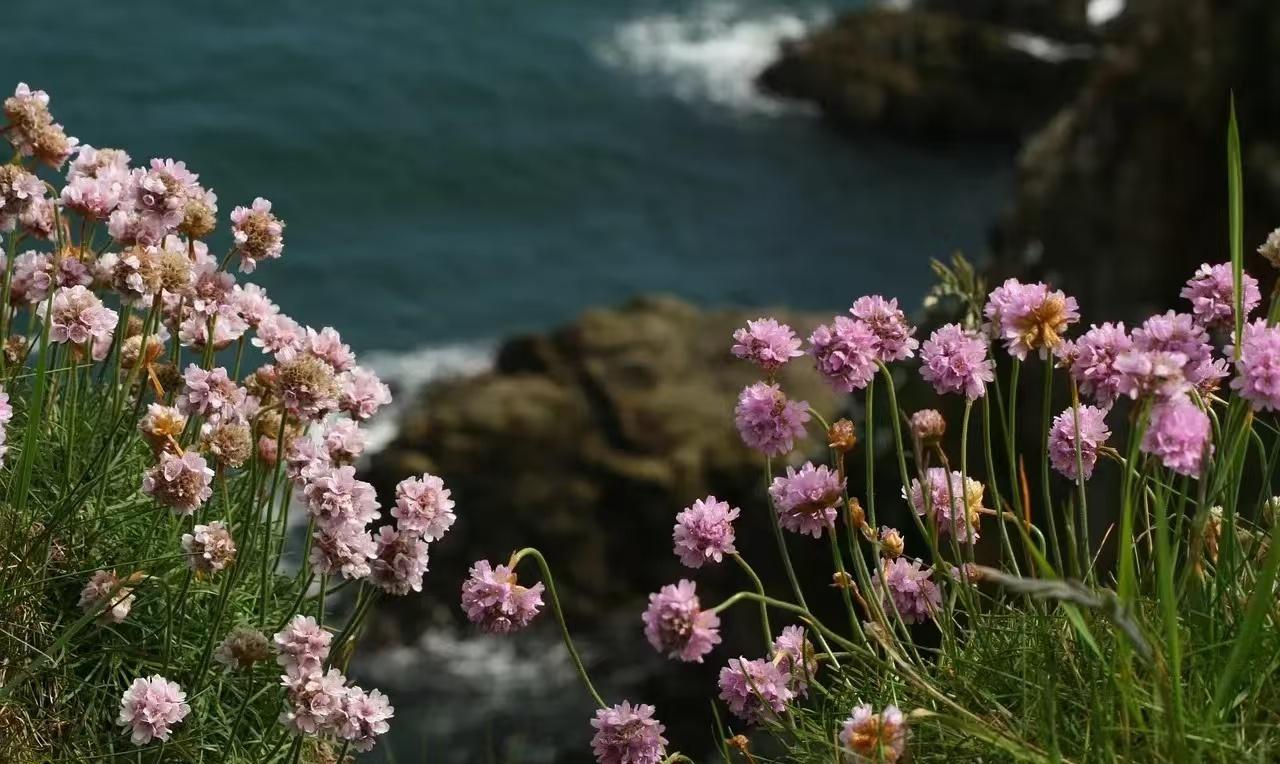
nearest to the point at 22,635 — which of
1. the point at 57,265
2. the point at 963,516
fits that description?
the point at 57,265

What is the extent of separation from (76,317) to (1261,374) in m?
2.36

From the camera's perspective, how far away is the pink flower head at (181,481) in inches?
124

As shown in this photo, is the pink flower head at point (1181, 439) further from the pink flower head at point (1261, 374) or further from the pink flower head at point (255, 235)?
the pink flower head at point (255, 235)

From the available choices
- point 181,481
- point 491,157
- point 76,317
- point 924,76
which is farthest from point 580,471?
point 924,76

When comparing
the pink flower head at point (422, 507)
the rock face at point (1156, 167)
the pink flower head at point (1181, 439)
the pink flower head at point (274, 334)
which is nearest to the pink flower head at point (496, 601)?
the pink flower head at point (422, 507)

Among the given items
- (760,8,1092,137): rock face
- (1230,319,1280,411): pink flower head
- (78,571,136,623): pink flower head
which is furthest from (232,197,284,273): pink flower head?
(760,8,1092,137): rock face

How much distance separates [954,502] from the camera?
330 centimetres

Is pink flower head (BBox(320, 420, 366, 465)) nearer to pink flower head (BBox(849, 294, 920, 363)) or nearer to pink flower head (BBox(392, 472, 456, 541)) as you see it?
pink flower head (BBox(392, 472, 456, 541))

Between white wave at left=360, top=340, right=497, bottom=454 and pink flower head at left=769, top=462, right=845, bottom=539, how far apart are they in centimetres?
1636

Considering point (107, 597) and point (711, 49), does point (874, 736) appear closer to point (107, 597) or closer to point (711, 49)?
point (107, 597)

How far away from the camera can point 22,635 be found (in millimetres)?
3428

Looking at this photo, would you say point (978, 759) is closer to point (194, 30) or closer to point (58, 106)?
point (58, 106)

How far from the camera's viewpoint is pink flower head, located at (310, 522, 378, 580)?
313cm

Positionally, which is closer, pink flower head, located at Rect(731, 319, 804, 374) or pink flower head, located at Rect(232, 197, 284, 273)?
pink flower head, located at Rect(731, 319, 804, 374)
